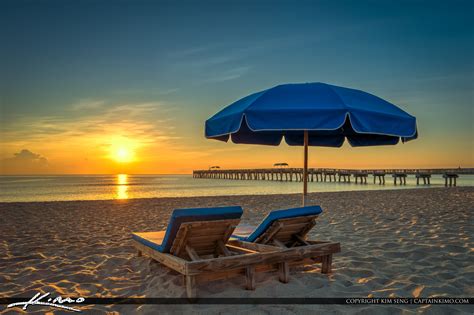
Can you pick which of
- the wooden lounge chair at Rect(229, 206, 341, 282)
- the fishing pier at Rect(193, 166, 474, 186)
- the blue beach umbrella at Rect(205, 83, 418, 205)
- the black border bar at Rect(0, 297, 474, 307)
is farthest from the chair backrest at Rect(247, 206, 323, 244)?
the fishing pier at Rect(193, 166, 474, 186)

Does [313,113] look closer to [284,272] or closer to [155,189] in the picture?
[284,272]

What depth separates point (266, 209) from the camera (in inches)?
496

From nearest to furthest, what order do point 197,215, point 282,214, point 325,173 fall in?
point 197,215
point 282,214
point 325,173

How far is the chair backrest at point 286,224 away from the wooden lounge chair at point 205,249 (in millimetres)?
158

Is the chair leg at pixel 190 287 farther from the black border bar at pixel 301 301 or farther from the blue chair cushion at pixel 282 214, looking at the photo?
the blue chair cushion at pixel 282 214

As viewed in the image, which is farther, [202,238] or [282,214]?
[282,214]

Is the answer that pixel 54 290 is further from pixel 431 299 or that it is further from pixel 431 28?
pixel 431 28

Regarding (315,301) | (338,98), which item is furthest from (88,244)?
(338,98)

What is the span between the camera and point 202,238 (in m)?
3.59

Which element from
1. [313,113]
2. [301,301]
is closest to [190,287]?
[301,301]

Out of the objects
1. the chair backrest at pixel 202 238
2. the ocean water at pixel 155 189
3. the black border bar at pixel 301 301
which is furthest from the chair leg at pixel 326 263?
the ocean water at pixel 155 189

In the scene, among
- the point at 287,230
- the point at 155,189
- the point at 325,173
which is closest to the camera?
the point at 287,230

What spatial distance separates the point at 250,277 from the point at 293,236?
33.3 inches

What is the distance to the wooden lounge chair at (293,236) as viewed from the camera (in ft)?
12.7
